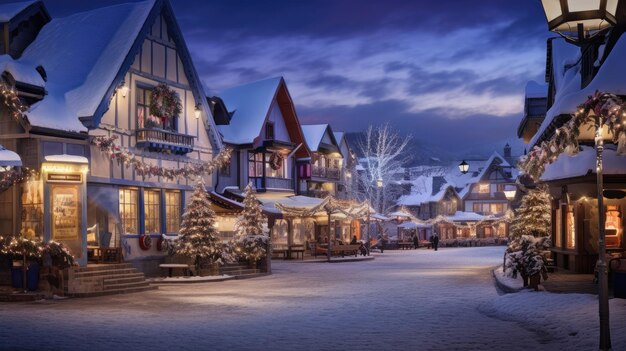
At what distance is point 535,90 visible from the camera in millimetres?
37906

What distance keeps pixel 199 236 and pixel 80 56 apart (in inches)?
321

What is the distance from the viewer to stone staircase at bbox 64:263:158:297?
21.5m

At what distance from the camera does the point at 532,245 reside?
760 inches

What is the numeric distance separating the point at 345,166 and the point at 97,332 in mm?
58467

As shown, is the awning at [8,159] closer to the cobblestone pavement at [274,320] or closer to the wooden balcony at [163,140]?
the cobblestone pavement at [274,320]

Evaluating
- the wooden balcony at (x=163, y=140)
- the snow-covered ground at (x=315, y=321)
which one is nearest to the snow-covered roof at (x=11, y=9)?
the wooden balcony at (x=163, y=140)

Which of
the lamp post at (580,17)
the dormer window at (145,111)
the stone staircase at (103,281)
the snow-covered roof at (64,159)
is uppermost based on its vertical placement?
the dormer window at (145,111)

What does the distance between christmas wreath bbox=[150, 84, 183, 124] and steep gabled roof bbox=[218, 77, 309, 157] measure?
13.4 m

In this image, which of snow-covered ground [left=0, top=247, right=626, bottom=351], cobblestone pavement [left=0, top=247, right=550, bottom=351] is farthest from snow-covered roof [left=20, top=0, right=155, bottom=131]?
snow-covered ground [left=0, top=247, right=626, bottom=351]

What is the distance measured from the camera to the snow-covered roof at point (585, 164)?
2009 cm

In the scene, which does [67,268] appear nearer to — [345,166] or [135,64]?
[135,64]

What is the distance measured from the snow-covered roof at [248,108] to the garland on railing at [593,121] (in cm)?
2944

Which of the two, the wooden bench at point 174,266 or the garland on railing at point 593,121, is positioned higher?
the garland on railing at point 593,121

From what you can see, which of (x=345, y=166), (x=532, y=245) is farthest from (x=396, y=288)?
→ (x=345, y=166)
